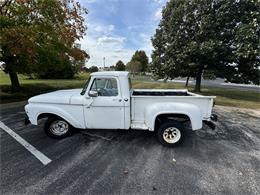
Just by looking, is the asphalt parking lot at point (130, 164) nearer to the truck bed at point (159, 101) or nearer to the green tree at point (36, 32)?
the truck bed at point (159, 101)

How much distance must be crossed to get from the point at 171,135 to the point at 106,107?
1845 mm

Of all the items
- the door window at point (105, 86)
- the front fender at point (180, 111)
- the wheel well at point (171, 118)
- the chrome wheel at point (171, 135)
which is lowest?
the chrome wheel at point (171, 135)

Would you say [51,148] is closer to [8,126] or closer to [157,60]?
[8,126]

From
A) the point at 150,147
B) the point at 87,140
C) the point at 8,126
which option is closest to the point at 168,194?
the point at 150,147

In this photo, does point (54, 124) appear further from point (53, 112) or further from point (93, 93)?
point (93, 93)

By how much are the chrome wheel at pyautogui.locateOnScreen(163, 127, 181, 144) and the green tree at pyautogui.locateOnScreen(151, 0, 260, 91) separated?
10015 millimetres

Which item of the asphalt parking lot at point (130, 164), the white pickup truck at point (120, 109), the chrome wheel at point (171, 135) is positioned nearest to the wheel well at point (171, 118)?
the white pickup truck at point (120, 109)

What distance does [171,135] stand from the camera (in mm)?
4363

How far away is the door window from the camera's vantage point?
172 inches

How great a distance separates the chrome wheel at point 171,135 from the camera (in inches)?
169

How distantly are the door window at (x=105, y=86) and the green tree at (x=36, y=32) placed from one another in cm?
575

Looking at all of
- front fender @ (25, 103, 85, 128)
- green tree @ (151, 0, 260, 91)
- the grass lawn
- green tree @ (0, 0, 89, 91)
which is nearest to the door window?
front fender @ (25, 103, 85, 128)

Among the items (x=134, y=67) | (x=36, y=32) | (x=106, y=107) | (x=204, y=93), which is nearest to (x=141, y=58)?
(x=134, y=67)

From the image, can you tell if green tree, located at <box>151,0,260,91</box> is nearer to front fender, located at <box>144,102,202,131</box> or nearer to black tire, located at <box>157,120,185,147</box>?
front fender, located at <box>144,102,202,131</box>
